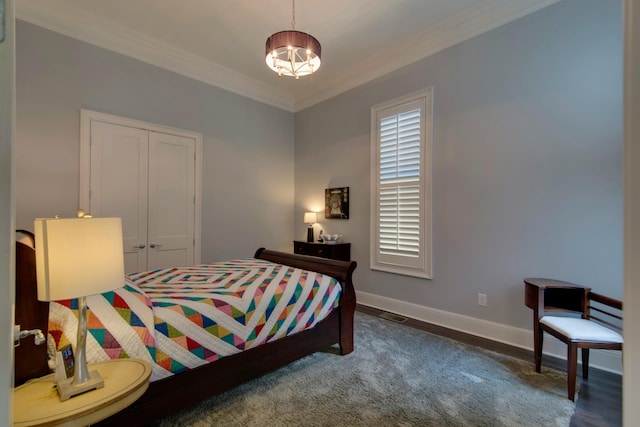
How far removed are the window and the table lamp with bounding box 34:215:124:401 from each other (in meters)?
3.03

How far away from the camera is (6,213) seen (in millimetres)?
363

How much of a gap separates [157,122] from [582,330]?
458cm

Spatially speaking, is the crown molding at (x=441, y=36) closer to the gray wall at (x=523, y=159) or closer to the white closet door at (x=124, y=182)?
the gray wall at (x=523, y=159)

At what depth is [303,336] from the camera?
233 centimetres

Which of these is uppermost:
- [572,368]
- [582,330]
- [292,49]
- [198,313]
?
[292,49]

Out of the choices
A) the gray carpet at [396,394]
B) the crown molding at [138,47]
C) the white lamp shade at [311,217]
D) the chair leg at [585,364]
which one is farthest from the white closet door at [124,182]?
the chair leg at [585,364]

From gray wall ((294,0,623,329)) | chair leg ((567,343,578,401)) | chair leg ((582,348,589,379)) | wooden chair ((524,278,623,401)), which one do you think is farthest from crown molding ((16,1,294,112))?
chair leg ((582,348,589,379))

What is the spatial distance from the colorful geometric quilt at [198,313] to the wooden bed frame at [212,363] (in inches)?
2.8

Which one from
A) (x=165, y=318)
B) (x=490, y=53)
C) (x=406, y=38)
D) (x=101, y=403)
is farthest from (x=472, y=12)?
(x=101, y=403)

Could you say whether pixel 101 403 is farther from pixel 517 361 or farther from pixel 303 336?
pixel 517 361

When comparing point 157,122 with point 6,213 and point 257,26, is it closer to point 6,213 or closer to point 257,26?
point 257,26

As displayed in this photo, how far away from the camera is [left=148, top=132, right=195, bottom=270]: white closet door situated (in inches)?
146

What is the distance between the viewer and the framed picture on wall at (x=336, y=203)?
4.38 meters

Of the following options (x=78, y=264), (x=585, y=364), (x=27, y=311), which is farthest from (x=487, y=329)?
(x=27, y=311)
